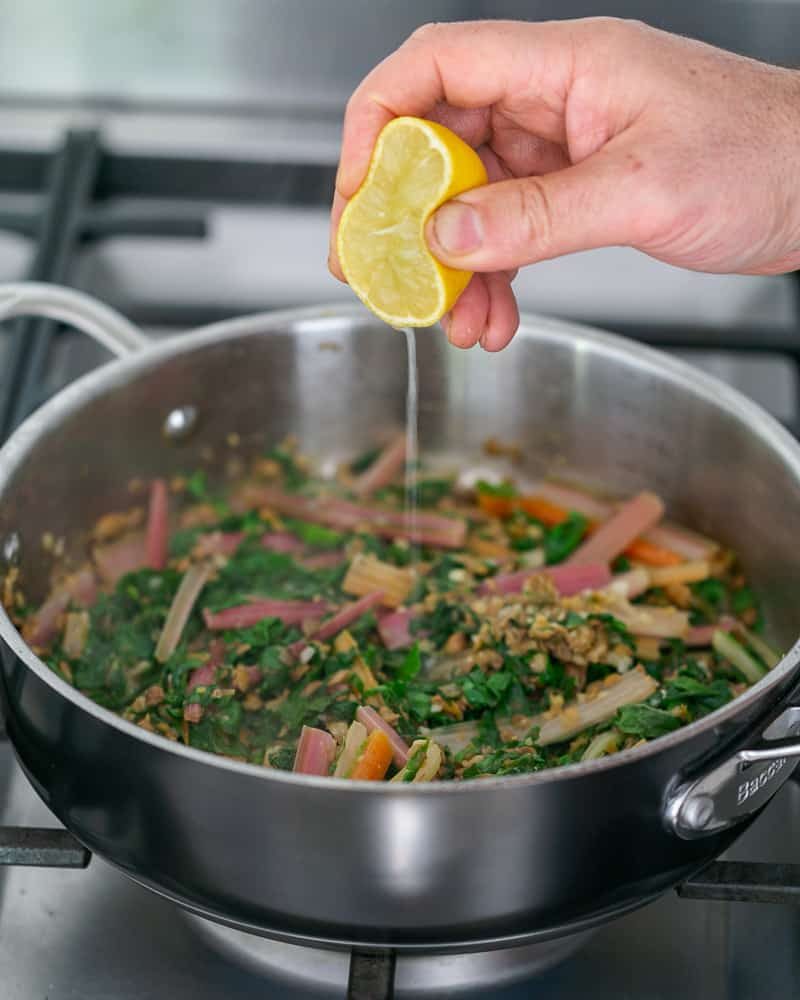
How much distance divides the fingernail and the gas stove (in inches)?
20.9

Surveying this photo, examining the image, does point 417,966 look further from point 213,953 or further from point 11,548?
point 11,548

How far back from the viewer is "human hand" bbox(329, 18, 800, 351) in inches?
39.6

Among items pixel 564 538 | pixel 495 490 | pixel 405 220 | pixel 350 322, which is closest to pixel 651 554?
pixel 564 538

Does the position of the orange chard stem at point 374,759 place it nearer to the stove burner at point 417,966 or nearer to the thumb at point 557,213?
the stove burner at point 417,966

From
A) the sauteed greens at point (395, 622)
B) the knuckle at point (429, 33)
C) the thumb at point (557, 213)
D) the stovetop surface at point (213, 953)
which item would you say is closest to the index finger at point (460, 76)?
the knuckle at point (429, 33)

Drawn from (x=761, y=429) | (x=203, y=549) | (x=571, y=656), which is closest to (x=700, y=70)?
(x=761, y=429)

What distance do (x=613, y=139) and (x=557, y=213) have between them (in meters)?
0.11

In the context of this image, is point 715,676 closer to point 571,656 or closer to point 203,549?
point 571,656

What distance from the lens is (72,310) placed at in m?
1.35

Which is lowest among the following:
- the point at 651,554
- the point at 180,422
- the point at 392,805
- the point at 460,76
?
the point at 392,805

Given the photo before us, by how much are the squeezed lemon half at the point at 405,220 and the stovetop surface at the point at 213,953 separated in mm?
556

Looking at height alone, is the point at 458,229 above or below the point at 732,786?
above

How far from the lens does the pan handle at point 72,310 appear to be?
1.27 m

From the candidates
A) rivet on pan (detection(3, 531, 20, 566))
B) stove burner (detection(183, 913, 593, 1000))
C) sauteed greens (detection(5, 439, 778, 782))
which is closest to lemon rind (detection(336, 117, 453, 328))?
sauteed greens (detection(5, 439, 778, 782))
